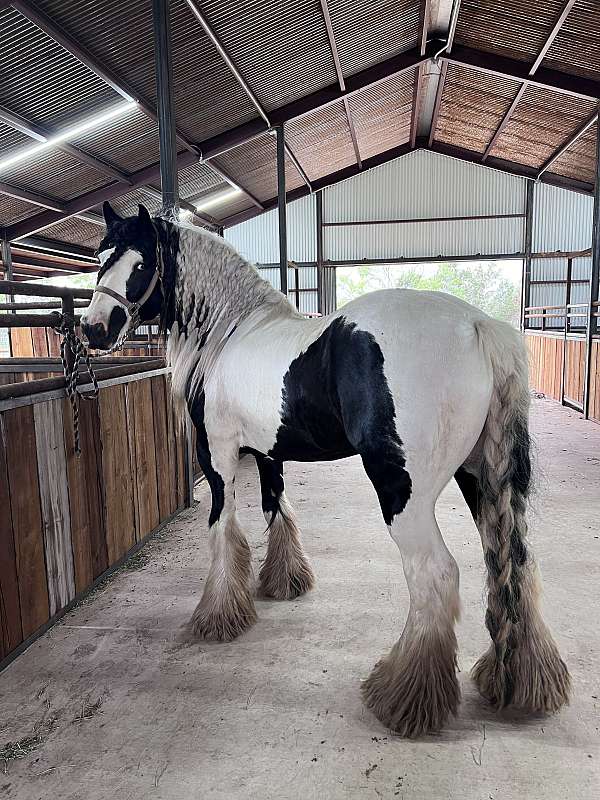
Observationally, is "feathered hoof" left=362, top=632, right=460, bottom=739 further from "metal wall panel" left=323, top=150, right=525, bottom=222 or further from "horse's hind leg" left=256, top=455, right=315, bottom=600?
"metal wall panel" left=323, top=150, right=525, bottom=222

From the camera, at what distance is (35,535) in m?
2.22

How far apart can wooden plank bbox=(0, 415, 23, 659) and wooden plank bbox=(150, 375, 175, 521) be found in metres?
1.39

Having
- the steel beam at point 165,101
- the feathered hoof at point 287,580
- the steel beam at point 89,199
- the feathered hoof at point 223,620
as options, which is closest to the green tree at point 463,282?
the steel beam at point 89,199

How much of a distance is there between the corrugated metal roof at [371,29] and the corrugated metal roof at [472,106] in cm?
161

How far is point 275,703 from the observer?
182 cm

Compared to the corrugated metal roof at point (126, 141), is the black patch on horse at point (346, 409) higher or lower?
lower

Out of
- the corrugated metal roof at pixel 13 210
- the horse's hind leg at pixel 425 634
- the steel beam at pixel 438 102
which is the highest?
the steel beam at pixel 438 102

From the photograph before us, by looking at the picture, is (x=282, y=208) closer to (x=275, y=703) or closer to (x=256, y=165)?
(x=256, y=165)

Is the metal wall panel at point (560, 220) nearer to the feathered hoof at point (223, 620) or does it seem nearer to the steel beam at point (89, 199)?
the steel beam at point (89, 199)

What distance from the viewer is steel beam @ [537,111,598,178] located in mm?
8719

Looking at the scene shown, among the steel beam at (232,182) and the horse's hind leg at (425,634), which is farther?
the steel beam at (232,182)

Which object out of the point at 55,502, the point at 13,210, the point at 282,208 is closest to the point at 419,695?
the point at 55,502

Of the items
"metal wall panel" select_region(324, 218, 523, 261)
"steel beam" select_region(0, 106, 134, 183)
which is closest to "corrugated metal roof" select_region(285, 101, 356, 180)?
"metal wall panel" select_region(324, 218, 523, 261)

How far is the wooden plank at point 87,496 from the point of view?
2514mm
